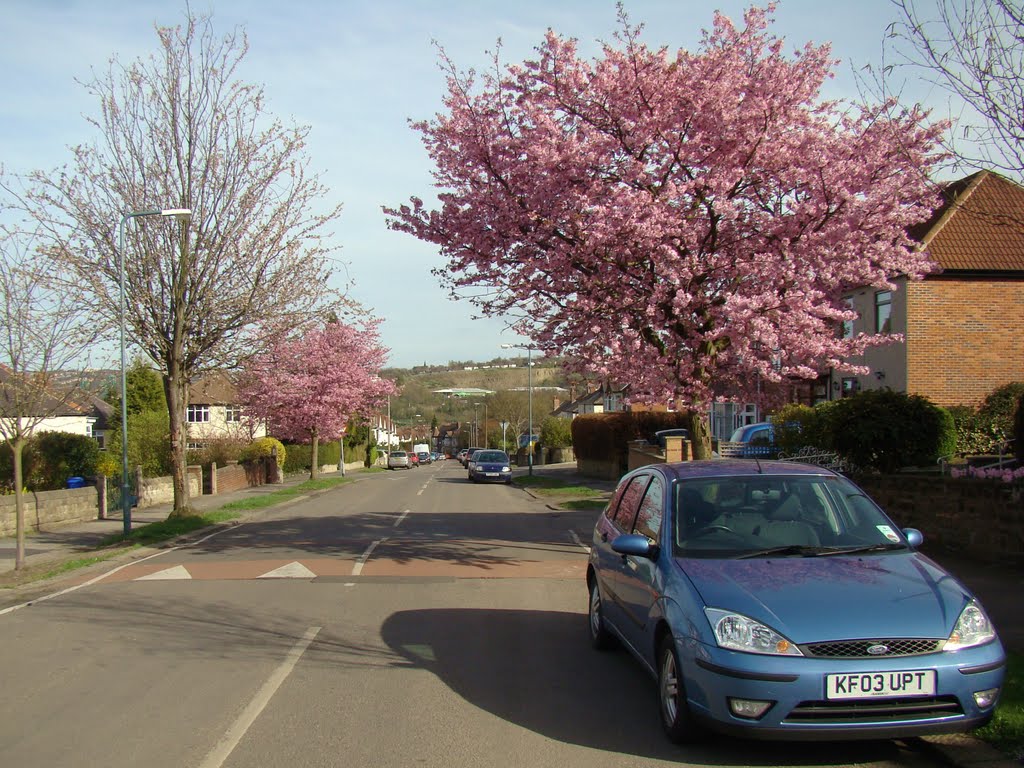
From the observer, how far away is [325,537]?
1703 cm

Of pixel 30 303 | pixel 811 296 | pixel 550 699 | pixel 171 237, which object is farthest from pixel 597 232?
pixel 171 237

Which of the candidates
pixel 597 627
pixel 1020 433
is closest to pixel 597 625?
pixel 597 627

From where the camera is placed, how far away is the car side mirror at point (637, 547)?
18.9 feet

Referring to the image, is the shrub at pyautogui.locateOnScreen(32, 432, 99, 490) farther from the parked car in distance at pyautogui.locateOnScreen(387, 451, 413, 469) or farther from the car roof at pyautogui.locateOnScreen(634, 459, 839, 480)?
the parked car in distance at pyautogui.locateOnScreen(387, 451, 413, 469)

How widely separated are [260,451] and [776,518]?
1637 inches

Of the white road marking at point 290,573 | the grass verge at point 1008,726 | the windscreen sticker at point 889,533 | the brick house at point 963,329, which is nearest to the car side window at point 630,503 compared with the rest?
the windscreen sticker at point 889,533

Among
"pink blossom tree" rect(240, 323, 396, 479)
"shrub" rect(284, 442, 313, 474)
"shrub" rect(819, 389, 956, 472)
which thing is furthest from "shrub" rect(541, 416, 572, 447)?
"shrub" rect(819, 389, 956, 472)

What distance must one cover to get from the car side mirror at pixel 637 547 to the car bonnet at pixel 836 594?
0.31m

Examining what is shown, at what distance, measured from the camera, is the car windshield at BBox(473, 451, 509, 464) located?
40312mm

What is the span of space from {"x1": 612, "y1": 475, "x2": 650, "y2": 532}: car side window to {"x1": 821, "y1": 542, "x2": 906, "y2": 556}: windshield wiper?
1646 millimetres

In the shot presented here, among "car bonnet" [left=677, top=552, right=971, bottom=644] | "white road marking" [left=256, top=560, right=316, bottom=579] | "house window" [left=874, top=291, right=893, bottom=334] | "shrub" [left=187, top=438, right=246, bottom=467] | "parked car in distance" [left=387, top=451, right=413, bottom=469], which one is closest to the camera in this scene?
"car bonnet" [left=677, top=552, right=971, bottom=644]

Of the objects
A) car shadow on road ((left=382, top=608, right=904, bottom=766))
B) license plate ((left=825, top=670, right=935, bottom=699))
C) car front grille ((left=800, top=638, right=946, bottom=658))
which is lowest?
car shadow on road ((left=382, top=608, right=904, bottom=766))

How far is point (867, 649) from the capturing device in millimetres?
4496

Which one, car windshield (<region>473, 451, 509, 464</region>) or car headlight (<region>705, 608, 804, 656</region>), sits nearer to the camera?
car headlight (<region>705, 608, 804, 656</region>)
